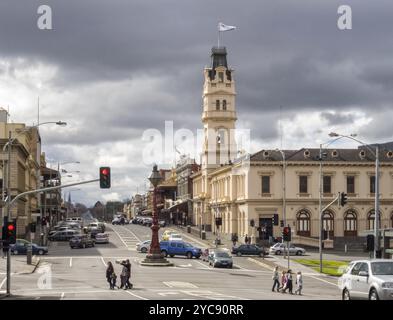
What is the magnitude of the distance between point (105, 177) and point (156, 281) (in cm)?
1079

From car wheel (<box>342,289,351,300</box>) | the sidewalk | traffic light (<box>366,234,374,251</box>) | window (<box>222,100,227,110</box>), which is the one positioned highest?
window (<box>222,100,227,110</box>)

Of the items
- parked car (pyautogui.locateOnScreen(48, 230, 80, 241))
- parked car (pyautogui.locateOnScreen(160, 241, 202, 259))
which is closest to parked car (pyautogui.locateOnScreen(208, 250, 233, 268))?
parked car (pyautogui.locateOnScreen(160, 241, 202, 259))

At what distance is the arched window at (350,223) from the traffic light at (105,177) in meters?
64.2

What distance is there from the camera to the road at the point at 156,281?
37812mm

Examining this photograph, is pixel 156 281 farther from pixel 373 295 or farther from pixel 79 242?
pixel 79 242

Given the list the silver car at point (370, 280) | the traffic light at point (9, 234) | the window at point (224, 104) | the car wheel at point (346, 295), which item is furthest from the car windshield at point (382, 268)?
the window at point (224, 104)

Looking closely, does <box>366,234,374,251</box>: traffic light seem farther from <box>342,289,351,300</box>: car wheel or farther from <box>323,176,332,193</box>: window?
<box>323,176,332,193</box>: window

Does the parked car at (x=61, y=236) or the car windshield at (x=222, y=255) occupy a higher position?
the parked car at (x=61, y=236)

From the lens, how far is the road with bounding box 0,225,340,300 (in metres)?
37.8

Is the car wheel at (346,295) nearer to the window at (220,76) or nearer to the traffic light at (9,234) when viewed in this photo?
the traffic light at (9,234)

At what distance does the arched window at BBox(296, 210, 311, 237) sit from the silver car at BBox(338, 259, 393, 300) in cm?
7004

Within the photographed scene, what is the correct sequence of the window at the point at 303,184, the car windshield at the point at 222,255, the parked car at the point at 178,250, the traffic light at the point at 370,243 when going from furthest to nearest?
the window at the point at 303,184
the parked car at the point at 178,250
the car windshield at the point at 222,255
the traffic light at the point at 370,243

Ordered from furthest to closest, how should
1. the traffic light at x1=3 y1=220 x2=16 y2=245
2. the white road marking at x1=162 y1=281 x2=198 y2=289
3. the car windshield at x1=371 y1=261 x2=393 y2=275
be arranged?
the white road marking at x1=162 y1=281 x2=198 y2=289
the traffic light at x1=3 y1=220 x2=16 y2=245
the car windshield at x1=371 y1=261 x2=393 y2=275
